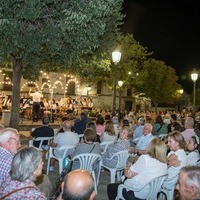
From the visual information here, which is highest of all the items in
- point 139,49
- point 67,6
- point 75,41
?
point 139,49

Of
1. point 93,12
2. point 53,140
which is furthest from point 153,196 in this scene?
point 93,12

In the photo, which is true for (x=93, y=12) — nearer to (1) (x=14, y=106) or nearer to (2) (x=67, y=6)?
(2) (x=67, y=6)

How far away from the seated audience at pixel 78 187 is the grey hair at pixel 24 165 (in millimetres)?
745

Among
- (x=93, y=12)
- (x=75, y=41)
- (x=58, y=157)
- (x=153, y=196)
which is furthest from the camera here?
(x=75, y=41)

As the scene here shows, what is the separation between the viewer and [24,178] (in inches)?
143

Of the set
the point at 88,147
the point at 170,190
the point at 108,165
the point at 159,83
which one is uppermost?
the point at 159,83

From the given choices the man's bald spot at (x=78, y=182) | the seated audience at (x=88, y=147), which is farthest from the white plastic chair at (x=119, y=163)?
the man's bald spot at (x=78, y=182)

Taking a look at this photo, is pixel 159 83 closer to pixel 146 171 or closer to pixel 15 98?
pixel 15 98

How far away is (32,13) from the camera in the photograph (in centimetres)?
860

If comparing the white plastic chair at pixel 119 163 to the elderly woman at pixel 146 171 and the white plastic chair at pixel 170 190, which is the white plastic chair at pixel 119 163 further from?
the elderly woman at pixel 146 171

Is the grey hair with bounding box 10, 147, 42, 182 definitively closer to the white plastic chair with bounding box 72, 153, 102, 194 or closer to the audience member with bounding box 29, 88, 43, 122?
the white plastic chair with bounding box 72, 153, 102, 194

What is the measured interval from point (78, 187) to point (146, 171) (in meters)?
2.67

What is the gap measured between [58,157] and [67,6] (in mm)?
4113

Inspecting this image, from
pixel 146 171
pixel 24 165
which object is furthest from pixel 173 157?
pixel 24 165
